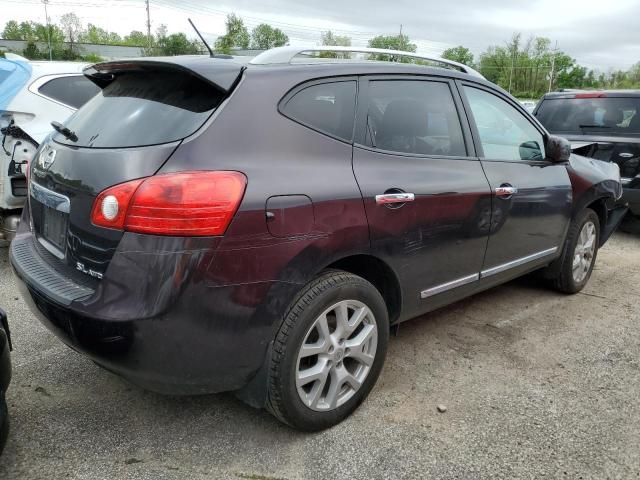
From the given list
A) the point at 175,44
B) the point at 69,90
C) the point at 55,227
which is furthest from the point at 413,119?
the point at 175,44

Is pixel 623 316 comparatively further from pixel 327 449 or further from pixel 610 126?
pixel 610 126

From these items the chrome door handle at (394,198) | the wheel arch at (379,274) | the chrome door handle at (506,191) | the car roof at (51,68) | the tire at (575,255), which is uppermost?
the car roof at (51,68)

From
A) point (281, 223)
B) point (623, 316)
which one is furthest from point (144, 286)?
point (623, 316)

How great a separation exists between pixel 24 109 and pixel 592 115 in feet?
20.7

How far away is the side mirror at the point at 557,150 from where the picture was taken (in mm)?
3852

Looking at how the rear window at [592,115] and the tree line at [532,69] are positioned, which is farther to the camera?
the tree line at [532,69]

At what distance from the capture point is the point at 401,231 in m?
2.71

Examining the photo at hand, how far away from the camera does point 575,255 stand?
4418 millimetres

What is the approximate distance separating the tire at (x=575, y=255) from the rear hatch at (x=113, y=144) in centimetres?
311

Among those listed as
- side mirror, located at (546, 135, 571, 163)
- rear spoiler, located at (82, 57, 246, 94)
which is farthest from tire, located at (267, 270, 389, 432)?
side mirror, located at (546, 135, 571, 163)

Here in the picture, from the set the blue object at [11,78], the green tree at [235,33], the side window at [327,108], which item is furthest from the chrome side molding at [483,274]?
the green tree at [235,33]

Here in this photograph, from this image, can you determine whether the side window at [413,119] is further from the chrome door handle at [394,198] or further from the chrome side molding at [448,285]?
the chrome side molding at [448,285]

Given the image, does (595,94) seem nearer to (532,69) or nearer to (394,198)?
(394,198)

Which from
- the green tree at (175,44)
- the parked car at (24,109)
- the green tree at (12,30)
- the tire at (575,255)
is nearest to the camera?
the tire at (575,255)
